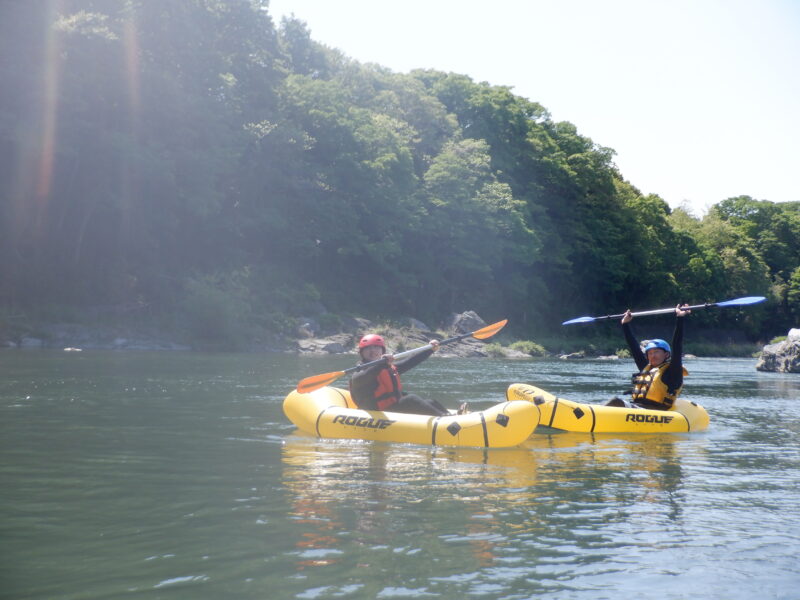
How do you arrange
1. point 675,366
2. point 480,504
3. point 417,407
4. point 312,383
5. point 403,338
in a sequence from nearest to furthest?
point 480,504 < point 417,407 < point 312,383 < point 675,366 < point 403,338

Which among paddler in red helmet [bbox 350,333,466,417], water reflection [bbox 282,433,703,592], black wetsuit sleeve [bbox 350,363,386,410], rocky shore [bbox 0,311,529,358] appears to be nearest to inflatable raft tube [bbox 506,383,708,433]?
water reflection [bbox 282,433,703,592]

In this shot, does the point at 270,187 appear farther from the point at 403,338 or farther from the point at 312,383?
the point at 312,383

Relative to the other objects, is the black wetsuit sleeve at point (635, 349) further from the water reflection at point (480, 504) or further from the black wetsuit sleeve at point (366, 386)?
the black wetsuit sleeve at point (366, 386)

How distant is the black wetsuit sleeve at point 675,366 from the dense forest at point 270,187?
57.6ft

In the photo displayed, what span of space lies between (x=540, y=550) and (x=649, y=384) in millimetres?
6173

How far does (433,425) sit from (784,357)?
20747mm

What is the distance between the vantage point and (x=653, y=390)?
10078mm

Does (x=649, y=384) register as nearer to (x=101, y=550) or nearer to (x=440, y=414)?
(x=440, y=414)

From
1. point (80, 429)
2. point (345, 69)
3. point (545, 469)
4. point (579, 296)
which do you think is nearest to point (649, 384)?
point (545, 469)

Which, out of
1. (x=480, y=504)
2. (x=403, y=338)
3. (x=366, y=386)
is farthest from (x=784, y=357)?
(x=480, y=504)

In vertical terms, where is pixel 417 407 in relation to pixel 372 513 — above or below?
above

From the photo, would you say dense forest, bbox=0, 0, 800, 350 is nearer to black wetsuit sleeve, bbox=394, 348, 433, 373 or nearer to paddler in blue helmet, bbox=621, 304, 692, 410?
black wetsuit sleeve, bbox=394, 348, 433, 373

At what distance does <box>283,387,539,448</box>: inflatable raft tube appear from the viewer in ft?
25.7

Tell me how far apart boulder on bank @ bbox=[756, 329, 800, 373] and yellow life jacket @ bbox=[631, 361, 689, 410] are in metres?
17.0
